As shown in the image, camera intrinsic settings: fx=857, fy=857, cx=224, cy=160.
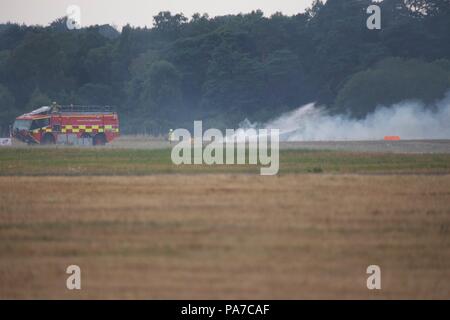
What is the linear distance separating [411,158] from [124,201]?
19.0 metres

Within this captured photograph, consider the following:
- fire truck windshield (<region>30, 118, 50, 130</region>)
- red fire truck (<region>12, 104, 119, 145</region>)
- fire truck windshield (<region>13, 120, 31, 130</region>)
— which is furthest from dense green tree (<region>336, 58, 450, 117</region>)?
fire truck windshield (<region>13, 120, 31, 130</region>)

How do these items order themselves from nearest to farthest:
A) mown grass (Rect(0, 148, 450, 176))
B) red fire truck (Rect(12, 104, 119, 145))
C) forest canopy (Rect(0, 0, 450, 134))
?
mown grass (Rect(0, 148, 450, 176)) → red fire truck (Rect(12, 104, 119, 145)) → forest canopy (Rect(0, 0, 450, 134))

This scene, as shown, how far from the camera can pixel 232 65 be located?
267ft

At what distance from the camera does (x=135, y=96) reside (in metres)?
84.6

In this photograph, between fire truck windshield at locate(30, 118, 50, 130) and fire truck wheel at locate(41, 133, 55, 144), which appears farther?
fire truck wheel at locate(41, 133, 55, 144)

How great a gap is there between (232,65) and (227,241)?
2629 inches

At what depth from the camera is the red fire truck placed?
58.2 meters

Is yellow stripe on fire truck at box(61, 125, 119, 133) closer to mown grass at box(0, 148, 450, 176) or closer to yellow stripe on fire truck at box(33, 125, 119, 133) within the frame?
yellow stripe on fire truck at box(33, 125, 119, 133)

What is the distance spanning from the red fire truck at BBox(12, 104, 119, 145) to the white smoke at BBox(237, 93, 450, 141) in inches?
430
